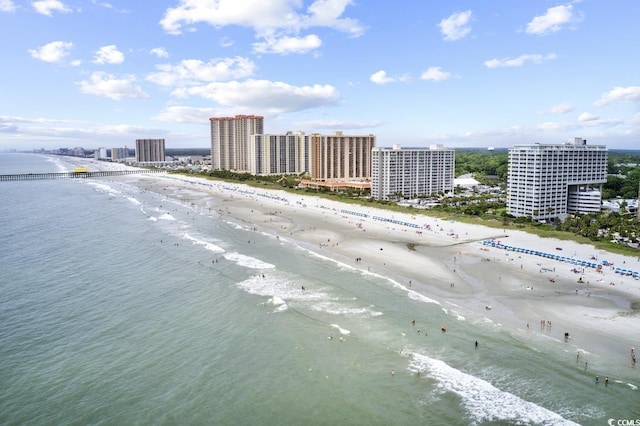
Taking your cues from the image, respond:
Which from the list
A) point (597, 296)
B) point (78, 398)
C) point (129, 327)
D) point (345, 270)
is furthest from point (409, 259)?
point (78, 398)

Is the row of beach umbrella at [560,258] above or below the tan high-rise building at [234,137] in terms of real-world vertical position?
below

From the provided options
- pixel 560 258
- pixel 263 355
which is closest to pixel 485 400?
pixel 263 355

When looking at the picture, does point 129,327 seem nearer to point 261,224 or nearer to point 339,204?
point 261,224

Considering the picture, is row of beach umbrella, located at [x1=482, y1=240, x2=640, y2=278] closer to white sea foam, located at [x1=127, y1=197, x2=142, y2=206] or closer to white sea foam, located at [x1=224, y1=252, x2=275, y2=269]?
white sea foam, located at [x1=224, y1=252, x2=275, y2=269]

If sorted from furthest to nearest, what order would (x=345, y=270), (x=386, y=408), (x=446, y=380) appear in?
(x=345, y=270) → (x=446, y=380) → (x=386, y=408)

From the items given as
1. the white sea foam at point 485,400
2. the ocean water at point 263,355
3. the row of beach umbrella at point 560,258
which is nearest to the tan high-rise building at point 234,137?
the row of beach umbrella at point 560,258

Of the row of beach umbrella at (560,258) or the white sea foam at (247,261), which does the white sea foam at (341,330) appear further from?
the row of beach umbrella at (560,258)

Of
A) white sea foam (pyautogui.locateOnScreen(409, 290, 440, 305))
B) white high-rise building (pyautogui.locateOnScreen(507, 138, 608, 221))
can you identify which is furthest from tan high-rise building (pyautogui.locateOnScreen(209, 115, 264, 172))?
white sea foam (pyautogui.locateOnScreen(409, 290, 440, 305))

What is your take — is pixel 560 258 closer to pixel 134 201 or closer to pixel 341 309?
pixel 341 309
